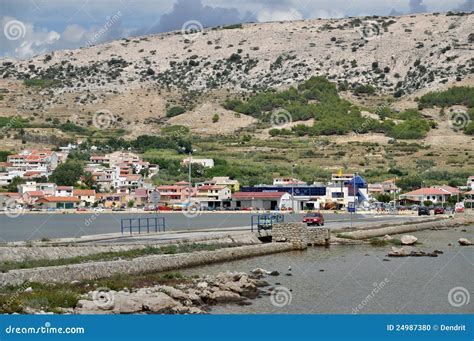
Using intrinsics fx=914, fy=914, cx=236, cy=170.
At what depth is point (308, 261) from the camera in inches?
1422

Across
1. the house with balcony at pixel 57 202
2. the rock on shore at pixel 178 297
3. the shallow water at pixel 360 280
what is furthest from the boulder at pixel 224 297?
the house with balcony at pixel 57 202

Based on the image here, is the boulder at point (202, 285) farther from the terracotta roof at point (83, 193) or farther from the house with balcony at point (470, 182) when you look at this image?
the terracotta roof at point (83, 193)

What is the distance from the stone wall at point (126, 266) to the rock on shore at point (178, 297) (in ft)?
7.86

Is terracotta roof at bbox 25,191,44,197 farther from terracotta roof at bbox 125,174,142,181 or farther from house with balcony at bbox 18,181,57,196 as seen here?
terracotta roof at bbox 125,174,142,181

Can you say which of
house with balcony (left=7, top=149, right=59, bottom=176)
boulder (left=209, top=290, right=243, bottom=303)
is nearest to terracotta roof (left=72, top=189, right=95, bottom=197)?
house with balcony (left=7, top=149, right=59, bottom=176)

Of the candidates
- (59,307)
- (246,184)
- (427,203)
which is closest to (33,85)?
(246,184)

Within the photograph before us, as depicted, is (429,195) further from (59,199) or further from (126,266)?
(126,266)

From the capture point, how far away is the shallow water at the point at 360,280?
24625mm

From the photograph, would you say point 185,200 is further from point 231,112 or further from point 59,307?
point 59,307

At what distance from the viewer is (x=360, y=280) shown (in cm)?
3045

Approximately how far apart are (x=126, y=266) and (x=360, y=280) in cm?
789

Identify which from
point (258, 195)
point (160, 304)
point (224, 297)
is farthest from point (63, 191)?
point (160, 304)

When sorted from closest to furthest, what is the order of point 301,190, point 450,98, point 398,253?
1. point 398,253
2. point 301,190
3. point 450,98

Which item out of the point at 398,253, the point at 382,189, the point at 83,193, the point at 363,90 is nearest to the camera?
the point at 398,253
